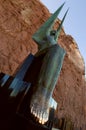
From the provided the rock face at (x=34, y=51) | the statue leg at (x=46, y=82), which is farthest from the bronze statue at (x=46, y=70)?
the rock face at (x=34, y=51)

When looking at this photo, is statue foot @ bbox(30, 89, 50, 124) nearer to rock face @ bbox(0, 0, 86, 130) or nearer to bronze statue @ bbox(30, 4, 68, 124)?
bronze statue @ bbox(30, 4, 68, 124)

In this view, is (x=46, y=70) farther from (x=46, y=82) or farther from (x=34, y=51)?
(x=34, y=51)

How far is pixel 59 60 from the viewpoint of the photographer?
3.26m

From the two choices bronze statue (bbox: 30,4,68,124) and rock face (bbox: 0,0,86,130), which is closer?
bronze statue (bbox: 30,4,68,124)

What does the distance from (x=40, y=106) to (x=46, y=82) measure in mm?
351

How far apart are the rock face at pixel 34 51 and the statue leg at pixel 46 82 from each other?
9.31 m

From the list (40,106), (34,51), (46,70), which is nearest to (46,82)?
(46,70)

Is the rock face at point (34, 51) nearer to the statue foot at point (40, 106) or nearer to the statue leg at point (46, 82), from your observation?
the statue leg at point (46, 82)

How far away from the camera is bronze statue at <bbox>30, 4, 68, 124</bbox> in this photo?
2814 millimetres

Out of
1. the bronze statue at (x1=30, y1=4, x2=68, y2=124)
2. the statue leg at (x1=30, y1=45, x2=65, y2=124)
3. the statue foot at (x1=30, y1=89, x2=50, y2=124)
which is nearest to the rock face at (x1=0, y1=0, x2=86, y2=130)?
the bronze statue at (x1=30, y1=4, x2=68, y2=124)

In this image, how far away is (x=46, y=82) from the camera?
301cm

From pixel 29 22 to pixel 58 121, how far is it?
12.5m

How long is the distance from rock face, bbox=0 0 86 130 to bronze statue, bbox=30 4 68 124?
8.90m

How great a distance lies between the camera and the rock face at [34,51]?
1361 centimetres
